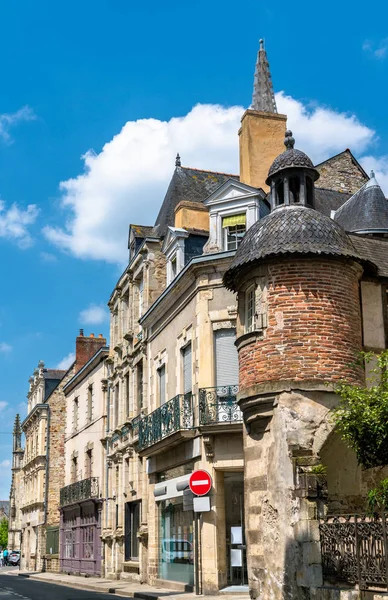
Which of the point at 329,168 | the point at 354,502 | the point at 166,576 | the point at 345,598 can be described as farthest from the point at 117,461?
the point at 345,598

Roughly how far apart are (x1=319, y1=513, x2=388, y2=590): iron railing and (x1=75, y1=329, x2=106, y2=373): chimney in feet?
99.6

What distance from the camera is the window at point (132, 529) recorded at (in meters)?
25.5

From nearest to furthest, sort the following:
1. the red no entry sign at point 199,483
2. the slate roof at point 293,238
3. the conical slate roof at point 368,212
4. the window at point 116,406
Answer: the slate roof at point 293,238, the red no entry sign at point 199,483, the conical slate roof at point 368,212, the window at point 116,406

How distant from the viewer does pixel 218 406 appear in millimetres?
18531

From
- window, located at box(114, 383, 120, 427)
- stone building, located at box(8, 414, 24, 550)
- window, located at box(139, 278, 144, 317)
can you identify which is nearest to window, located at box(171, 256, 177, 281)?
window, located at box(139, 278, 144, 317)

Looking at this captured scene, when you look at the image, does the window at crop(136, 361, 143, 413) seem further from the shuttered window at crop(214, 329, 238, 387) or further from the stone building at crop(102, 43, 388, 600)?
the shuttered window at crop(214, 329, 238, 387)

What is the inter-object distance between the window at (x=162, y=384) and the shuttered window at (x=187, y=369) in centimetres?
208

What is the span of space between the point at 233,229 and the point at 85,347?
22.2 metres

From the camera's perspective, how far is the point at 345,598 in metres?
10.1

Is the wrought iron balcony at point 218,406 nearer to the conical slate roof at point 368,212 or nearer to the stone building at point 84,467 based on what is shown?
the conical slate roof at point 368,212

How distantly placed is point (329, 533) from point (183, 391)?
399 inches

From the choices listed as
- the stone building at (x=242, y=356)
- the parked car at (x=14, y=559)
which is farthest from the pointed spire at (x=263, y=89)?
the parked car at (x=14, y=559)

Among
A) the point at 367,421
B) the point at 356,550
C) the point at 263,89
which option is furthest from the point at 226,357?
the point at 263,89

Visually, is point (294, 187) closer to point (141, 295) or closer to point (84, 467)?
point (141, 295)
